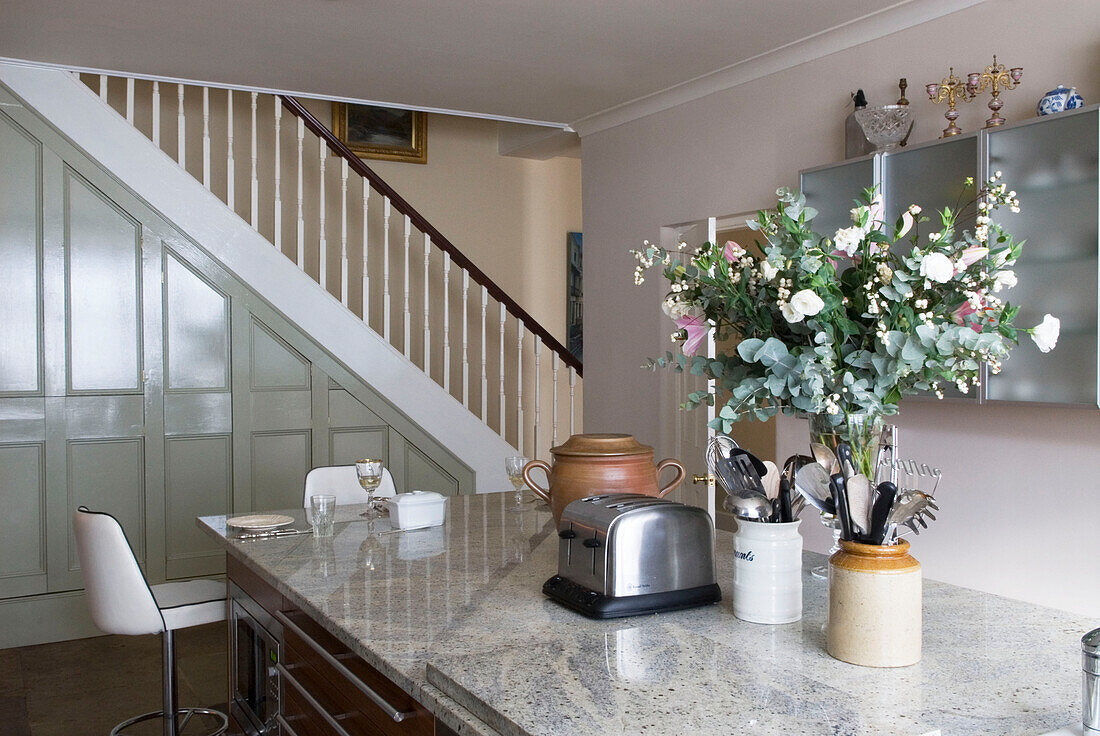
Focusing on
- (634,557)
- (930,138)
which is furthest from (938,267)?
(930,138)

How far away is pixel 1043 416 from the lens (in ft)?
10.7

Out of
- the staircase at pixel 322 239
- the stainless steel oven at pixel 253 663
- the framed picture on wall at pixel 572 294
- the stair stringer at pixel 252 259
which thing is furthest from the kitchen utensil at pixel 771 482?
the framed picture on wall at pixel 572 294

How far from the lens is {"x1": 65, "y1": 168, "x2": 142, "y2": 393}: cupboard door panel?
4.61 m

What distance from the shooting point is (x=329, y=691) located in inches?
75.0

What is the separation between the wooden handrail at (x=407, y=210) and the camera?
5.18 meters

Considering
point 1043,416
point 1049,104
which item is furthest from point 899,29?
point 1043,416

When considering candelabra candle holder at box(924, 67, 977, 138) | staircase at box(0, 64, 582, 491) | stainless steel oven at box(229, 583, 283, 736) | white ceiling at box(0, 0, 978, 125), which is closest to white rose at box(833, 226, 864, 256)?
stainless steel oven at box(229, 583, 283, 736)

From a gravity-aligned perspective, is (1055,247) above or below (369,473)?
above

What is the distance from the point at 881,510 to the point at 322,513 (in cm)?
160

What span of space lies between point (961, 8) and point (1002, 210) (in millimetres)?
889

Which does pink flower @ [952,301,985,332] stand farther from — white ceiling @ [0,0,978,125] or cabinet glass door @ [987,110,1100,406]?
white ceiling @ [0,0,978,125]

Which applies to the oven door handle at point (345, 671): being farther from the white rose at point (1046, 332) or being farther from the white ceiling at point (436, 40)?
the white ceiling at point (436, 40)

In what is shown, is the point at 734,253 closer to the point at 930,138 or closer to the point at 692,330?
the point at 692,330

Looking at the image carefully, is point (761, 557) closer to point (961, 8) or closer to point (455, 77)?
point (961, 8)
